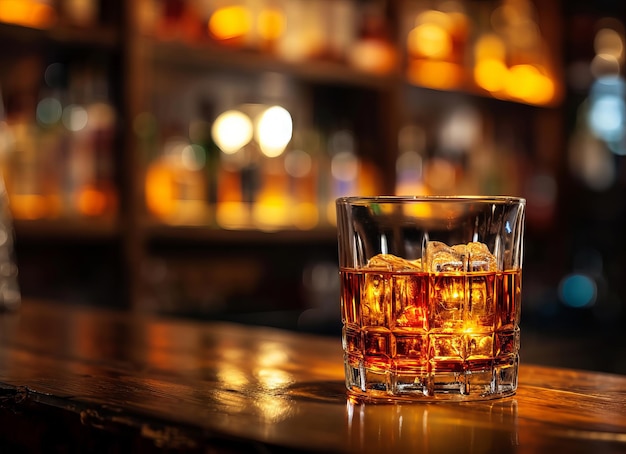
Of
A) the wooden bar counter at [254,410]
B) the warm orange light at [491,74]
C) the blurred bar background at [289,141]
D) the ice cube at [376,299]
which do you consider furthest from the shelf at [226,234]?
the ice cube at [376,299]

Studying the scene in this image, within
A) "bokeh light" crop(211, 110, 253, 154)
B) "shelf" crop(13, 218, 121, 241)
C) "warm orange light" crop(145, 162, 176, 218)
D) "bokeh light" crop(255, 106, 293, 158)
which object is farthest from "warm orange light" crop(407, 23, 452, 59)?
"shelf" crop(13, 218, 121, 241)

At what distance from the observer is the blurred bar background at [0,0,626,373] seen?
2076 mm

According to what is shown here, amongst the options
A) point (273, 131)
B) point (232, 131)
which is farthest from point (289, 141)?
point (232, 131)

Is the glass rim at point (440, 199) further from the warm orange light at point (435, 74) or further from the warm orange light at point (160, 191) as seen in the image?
the warm orange light at point (435, 74)

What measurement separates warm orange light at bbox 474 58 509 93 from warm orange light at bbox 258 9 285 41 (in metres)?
0.80

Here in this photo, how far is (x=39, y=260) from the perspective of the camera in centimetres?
225

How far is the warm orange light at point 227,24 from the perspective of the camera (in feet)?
7.80

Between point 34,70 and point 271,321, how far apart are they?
0.94 metres

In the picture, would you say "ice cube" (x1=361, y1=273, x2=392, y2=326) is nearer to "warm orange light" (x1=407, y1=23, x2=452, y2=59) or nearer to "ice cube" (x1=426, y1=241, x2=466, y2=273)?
"ice cube" (x1=426, y1=241, x2=466, y2=273)

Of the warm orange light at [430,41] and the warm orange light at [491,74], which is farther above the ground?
the warm orange light at [430,41]

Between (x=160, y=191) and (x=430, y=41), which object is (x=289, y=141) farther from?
(x=430, y=41)

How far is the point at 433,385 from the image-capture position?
618 millimetres

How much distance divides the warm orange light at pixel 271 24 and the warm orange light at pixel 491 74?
0.80 meters

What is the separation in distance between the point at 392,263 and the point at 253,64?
173 cm
